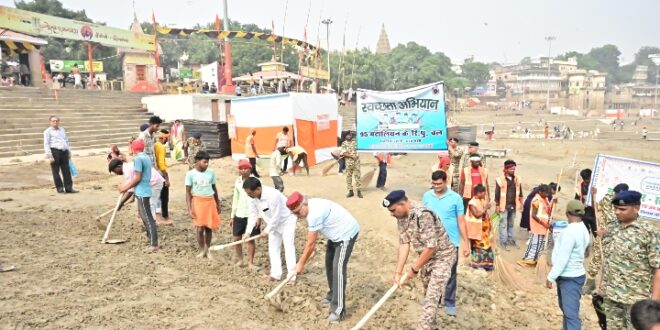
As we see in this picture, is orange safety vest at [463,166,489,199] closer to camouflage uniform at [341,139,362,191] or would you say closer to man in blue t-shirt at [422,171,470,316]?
man in blue t-shirt at [422,171,470,316]

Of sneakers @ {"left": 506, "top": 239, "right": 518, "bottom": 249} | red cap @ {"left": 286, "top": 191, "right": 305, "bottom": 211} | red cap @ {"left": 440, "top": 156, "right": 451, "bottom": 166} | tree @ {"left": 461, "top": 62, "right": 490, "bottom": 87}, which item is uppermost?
tree @ {"left": 461, "top": 62, "right": 490, "bottom": 87}

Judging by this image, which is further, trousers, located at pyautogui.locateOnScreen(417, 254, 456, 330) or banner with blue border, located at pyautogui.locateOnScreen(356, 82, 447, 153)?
banner with blue border, located at pyautogui.locateOnScreen(356, 82, 447, 153)

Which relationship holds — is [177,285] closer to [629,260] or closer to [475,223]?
[475,223]

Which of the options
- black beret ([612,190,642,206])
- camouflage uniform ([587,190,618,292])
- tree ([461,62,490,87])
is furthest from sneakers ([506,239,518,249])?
tree ([461,62,490,87])

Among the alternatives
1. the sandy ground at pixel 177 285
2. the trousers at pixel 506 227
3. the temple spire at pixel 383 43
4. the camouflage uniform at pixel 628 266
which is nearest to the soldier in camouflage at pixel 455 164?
the trousers at pixel 506 227

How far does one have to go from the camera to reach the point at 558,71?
344 feet

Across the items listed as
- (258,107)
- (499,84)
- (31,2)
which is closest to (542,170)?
(258,107)

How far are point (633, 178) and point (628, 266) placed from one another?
182 inches

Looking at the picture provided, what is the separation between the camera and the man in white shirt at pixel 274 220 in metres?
5.44

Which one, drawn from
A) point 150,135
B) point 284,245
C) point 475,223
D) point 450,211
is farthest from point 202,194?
point 475,223

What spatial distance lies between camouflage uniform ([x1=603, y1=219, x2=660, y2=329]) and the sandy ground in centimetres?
175

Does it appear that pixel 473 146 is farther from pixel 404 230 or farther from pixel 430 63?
pixel 430 63

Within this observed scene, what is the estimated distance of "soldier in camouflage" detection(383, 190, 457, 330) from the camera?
166 inches

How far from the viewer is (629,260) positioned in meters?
3.56
